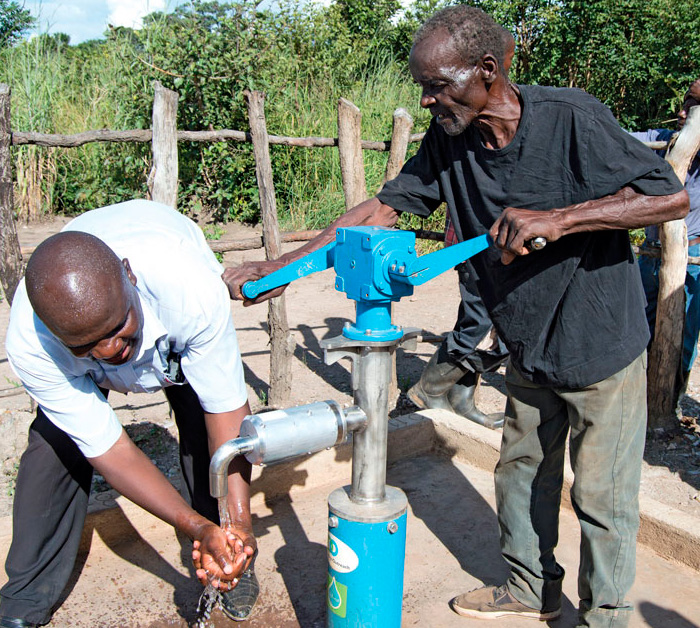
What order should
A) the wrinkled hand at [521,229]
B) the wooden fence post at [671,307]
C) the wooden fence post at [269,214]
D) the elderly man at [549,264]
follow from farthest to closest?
the wooden fence post at [269,214]
the wooden fence post at [671,307]
the elderly man at [549,264]
the wrinkled hand at [521,229]

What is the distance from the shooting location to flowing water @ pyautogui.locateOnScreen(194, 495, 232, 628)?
6.13ft

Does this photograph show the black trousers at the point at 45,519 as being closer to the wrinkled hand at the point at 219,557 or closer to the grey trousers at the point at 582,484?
the wrinkled hand at the point at 219,557

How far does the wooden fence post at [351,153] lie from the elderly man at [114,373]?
6.88 feet

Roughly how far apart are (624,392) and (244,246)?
2.74 m

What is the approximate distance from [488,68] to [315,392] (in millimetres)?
3103

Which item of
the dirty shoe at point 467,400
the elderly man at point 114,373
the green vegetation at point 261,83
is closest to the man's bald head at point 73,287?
the elderly man at point 114,373

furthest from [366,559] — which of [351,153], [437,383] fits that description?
[351,153]

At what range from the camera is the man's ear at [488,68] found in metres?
1.77

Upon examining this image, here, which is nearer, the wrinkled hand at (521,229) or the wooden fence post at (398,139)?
the wrinkled hand at (521,229)

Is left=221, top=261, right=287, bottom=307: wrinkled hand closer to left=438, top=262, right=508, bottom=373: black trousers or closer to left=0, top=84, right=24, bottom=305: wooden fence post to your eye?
left=0, top=84, right=24, bottom=305: wooden fence post

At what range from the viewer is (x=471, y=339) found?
154 inches

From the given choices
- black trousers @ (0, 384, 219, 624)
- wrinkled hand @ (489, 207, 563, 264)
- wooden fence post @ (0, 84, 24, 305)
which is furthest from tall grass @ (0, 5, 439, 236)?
wrinkled hand @ (489, 207, 563, 264)

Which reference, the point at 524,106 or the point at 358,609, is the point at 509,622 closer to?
the point at 358,609

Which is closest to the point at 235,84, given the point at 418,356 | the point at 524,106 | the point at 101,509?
the point at 418,356
